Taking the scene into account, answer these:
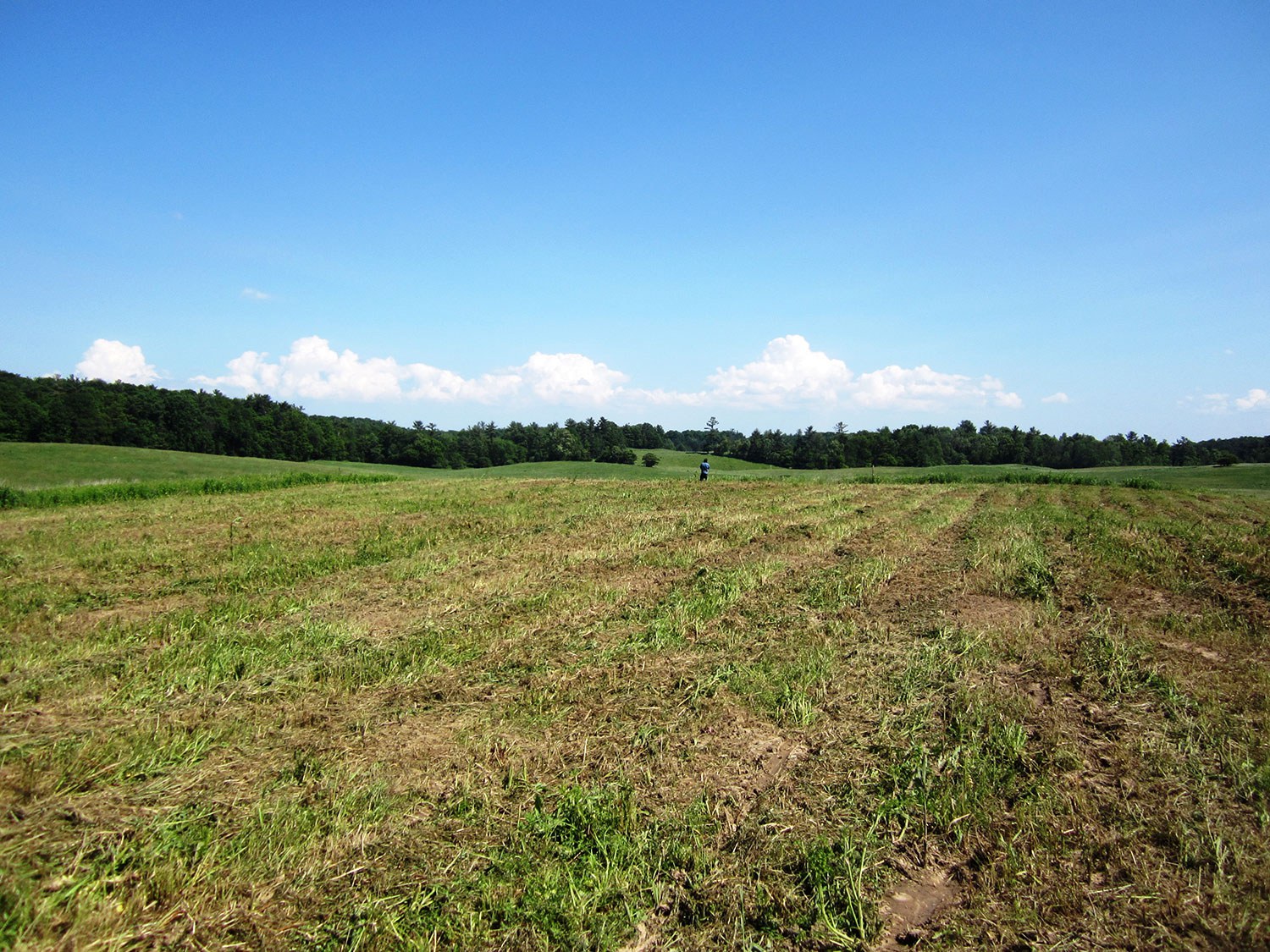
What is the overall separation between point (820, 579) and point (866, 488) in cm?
2745

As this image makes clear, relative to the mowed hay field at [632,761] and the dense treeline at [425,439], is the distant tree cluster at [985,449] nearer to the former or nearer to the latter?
the dense treeline at [425,439]

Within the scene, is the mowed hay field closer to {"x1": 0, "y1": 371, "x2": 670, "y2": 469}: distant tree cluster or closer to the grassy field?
the grassy field

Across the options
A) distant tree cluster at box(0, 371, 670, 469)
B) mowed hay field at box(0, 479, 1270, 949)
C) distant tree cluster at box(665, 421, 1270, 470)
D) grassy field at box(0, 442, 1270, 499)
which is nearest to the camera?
mowed hay field at box(0, 479, 1270, 949)

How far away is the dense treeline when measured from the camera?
260ft

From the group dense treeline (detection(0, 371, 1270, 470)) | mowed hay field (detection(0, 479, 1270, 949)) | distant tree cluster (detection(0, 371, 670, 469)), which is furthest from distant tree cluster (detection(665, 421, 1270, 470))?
mowed hay field (detection(0, 479, 1270, 949))

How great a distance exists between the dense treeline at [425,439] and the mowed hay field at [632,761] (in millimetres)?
89813

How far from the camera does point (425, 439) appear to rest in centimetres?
10081

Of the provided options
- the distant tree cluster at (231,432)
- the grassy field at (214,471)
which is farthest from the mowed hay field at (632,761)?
the distant tree cluster at (231,432)

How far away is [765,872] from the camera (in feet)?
12.4

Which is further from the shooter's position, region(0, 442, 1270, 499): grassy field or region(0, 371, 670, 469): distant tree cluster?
region(0, 371, 670, 469): distant tree cluster

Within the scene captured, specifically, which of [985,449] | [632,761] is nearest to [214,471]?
[632,761]

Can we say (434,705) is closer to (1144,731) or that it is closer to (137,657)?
(137,657)

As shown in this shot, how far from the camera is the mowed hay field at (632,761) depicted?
3455 millimetres

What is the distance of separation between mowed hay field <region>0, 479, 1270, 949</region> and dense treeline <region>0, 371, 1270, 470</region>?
8981 centimetres
